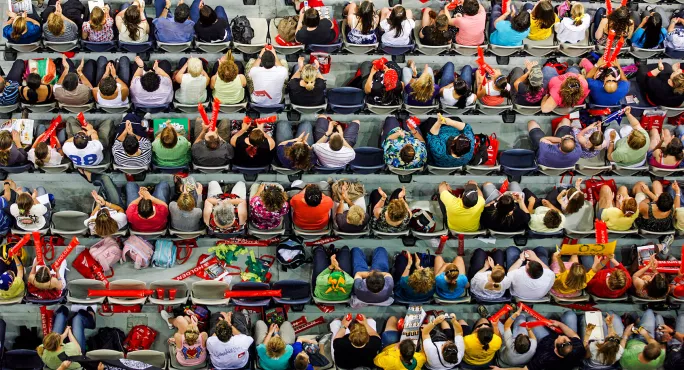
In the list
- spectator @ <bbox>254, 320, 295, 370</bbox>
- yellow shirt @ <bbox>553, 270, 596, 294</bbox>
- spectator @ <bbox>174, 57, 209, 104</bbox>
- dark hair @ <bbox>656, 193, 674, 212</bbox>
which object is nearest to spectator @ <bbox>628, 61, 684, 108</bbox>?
dark hair @ <bbox>656, 193, 674, 212</bbox>

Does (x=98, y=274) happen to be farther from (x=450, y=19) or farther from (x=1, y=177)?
(x=450, y=19)

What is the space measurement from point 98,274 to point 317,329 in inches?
106

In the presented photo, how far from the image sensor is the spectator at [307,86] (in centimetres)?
964

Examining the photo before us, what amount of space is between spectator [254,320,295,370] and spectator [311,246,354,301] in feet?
1.90

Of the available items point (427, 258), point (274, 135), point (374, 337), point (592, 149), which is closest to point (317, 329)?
point (374, 337)

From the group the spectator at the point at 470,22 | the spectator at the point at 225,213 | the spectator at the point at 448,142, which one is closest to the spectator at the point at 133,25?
the spectator at the point at 225,213

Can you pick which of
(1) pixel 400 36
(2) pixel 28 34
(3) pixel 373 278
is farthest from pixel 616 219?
(2) pixel 28 34

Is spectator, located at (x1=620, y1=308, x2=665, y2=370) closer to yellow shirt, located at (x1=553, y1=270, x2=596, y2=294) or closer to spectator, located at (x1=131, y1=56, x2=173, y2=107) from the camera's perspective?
yellow shirt, located at (x1=553, y1=270, x2=596, y2=294)

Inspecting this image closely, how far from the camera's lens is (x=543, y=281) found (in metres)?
9.66

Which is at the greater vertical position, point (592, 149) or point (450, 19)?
point (450, 19)

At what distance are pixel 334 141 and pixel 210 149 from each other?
4.66 ft

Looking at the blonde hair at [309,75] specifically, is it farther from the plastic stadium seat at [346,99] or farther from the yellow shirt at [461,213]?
the yellow shirt at [461,213]

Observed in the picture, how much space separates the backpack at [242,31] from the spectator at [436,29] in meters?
2.09

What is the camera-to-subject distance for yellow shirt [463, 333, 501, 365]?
9492mm
